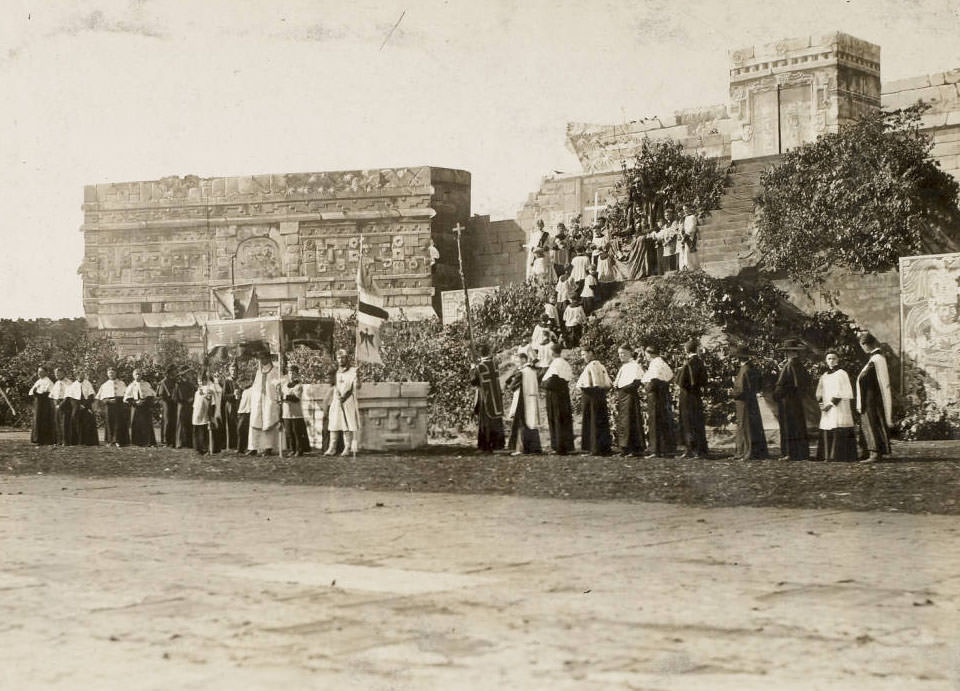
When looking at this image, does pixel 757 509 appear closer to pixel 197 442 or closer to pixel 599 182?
pixel 197 442

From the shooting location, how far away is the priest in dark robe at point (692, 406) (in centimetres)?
1616

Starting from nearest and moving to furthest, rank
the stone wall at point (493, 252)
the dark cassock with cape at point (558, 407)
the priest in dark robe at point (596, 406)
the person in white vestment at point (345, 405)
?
the priest in dark robe at point (596, 406)
the dark cassock with cape at point (558, 407)
the person in white vestment at point (345, 405)
the stone wall at point (493, 252)

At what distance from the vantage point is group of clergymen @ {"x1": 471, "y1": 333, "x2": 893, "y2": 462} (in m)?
14.9

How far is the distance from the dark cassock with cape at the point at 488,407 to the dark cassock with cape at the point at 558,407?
123cm

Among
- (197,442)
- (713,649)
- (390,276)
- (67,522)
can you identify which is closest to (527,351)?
(197,442)

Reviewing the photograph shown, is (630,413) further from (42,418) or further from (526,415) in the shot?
(42,418)

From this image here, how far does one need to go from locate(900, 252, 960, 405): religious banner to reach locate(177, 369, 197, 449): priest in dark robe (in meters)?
11.7

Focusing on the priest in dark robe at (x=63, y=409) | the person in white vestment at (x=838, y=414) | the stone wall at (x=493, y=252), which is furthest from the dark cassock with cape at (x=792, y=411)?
the stone wall at (x=493, y=252)

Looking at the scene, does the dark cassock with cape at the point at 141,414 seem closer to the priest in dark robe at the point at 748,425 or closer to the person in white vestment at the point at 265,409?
the person in white vestment at the point at 265,409

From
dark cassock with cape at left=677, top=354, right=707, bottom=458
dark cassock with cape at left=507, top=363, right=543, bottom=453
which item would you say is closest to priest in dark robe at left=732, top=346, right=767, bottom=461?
dark cassock with cape at left=677, top=354, right=707, bottom=458

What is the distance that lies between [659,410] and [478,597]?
1099 cm

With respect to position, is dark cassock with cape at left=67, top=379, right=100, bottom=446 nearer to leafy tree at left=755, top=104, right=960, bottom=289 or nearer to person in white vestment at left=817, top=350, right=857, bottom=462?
leafy tree at left=755, top=104, right=960, bottom=289

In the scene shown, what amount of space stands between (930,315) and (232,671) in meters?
16.5

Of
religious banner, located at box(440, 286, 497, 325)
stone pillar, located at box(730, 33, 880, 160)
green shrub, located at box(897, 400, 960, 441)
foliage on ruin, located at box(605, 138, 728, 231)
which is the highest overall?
stone pillar, located at box(730, 33, 880, 160)
